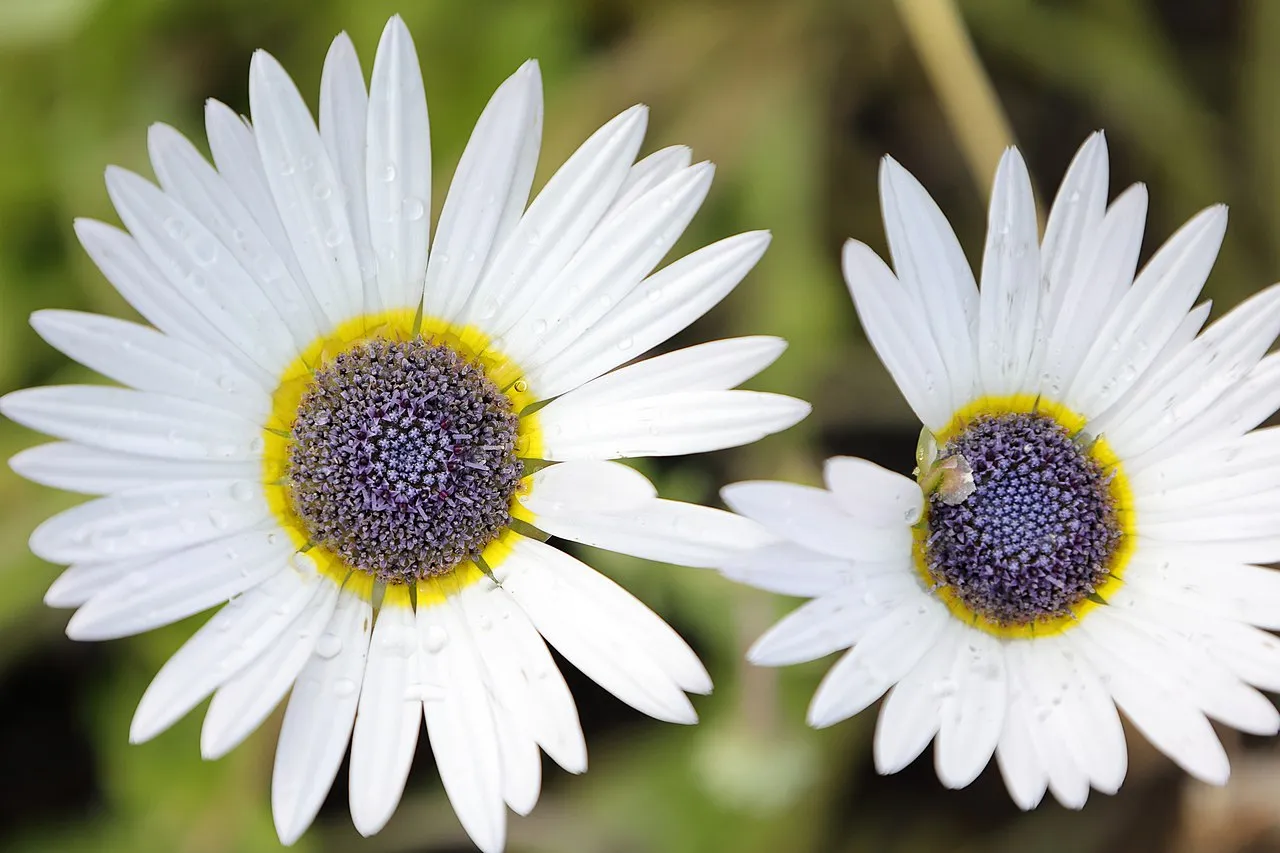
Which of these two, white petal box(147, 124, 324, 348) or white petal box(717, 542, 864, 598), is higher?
white petal box(147, 124, 324, 348)

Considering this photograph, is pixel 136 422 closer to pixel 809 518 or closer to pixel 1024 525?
pixel 809 518

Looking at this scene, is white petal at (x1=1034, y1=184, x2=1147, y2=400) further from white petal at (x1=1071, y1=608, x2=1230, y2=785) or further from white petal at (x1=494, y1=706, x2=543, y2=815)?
white petal at (x1=494, y1=706, x2=543, y2=815)

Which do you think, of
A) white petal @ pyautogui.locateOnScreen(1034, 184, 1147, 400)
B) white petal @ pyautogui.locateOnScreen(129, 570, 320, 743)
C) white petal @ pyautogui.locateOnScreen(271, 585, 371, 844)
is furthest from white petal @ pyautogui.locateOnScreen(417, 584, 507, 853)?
white petal @ pyautogui.locateOnScreen(1034, 184, 1147, 400)

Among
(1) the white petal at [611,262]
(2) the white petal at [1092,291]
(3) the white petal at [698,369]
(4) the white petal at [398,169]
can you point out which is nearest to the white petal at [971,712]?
(2) the white petal at [1092,291]

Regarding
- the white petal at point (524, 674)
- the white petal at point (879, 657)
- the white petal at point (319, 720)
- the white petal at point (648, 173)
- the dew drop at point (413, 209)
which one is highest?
the dew drop at point (413, 209)

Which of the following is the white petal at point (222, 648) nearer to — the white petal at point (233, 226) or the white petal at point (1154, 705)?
the white petal at point (233, 226)

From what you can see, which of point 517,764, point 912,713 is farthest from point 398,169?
point 912,713

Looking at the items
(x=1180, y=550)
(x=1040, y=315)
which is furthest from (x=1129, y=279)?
(x=1180, y=550)
